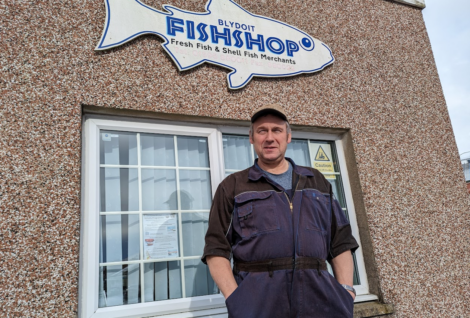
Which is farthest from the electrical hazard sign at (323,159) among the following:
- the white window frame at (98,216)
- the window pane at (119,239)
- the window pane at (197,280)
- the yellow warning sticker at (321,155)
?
the window pane at (119,239)

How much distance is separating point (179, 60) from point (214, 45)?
0.40m

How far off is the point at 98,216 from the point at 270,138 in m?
1.36

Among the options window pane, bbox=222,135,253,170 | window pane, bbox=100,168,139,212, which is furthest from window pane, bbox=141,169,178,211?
window pane, bbox=222,135,253,170

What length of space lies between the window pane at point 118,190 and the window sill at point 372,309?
197 cm

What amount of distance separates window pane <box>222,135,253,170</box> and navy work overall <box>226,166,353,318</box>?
101 centimetres

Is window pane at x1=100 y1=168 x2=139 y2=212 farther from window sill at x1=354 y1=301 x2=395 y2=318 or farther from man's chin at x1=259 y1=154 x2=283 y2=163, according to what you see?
window sill at x1=354 y1=301 x2=395 y2=318

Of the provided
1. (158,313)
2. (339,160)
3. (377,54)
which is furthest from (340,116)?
(158,313)

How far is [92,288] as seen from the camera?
2383 millimetres

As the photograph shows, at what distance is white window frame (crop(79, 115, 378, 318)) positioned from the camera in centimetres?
239

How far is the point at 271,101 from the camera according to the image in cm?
327

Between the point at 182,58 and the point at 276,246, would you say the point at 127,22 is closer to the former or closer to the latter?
the point at 182,58

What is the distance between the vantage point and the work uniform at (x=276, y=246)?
73.7 inches

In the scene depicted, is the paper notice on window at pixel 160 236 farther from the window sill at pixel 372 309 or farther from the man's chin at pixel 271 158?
the window sill at pixel 372 309

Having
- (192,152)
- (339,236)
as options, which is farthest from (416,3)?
(339,236)
